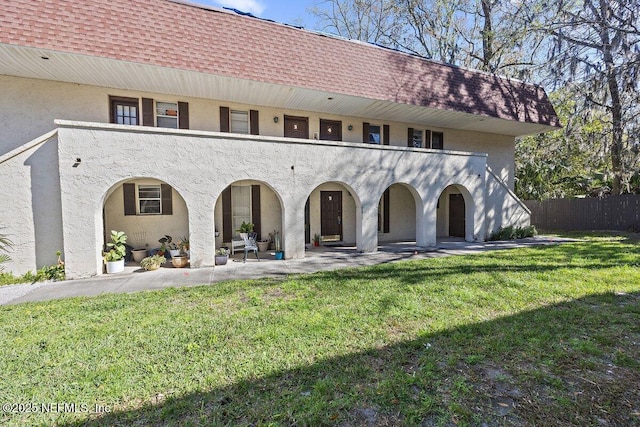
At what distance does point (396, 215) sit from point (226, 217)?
7177mm

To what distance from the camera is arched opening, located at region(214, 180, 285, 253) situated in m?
10.1

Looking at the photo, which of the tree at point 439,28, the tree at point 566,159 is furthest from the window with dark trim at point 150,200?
the tree at point 566,159

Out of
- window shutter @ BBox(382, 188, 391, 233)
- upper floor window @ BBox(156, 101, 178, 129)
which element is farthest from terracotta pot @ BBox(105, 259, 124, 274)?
window shutter @ BBox(382, 188, 391, 233)

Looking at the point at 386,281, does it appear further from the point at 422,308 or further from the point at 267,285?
the point at 267,285

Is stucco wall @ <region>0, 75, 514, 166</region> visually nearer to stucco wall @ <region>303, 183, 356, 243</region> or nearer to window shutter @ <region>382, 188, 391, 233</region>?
stucco wall @ <region>303, 183, 356, 243</region>

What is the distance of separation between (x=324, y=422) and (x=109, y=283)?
625 centimetres

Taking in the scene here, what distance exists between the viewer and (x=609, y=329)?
391cm

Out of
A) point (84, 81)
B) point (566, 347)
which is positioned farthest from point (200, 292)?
point (84, 81)

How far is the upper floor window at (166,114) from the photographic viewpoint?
9170mm

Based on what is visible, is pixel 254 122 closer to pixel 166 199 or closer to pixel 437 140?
pixel 166 199

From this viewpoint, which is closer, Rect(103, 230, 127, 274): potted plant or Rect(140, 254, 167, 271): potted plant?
Rect(103, 230, 127, 274): potted plant

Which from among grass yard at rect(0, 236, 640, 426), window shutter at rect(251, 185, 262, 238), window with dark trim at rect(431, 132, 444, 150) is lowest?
grass yard at rect(0, 236, 640, 426)

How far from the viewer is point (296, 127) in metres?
10.8

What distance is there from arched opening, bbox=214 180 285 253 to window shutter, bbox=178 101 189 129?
2.39 metres
